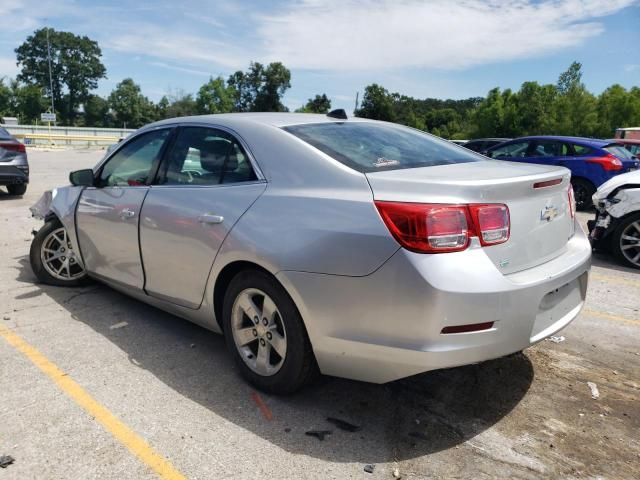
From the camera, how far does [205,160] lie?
3430mm

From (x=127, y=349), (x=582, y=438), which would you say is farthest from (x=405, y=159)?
(x=127, y=349)

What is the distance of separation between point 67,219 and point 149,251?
1365 mm

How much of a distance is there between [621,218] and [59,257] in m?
6.17

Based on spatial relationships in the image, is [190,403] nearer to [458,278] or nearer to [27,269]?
[458,278]

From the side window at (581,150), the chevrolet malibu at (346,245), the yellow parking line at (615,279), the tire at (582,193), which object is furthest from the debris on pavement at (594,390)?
the side window at (581,150)

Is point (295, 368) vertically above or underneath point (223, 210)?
underneath

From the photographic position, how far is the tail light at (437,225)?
2.36m

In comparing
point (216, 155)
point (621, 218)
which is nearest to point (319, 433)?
point (216, 155)

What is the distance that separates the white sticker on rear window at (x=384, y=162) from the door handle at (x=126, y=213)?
184 centimetres

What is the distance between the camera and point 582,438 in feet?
8.77

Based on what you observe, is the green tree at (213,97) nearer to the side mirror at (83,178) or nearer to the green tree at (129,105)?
the green tree at (129,105)

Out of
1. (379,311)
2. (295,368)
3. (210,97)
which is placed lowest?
(295,368)

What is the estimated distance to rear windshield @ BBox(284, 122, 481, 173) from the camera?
2885mm

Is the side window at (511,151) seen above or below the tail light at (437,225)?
above
